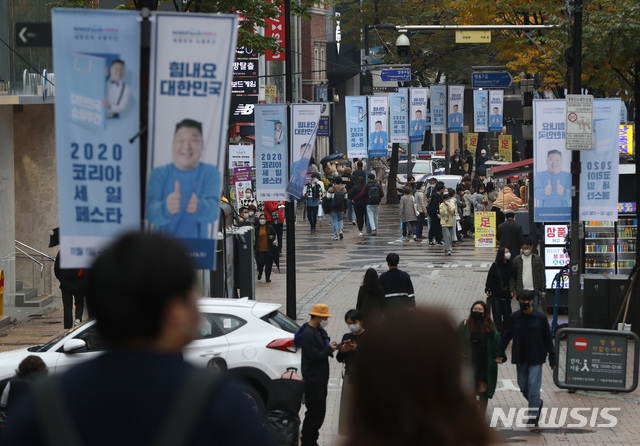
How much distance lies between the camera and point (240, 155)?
32688 mm

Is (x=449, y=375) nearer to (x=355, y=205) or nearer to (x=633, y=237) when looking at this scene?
(x=633, y=237)

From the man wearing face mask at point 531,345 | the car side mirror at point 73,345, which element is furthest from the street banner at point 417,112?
the car side mirror at point 73,345

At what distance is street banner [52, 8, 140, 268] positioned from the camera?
5961 millimetres

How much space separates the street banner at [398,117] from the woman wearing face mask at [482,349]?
2661 centimetres

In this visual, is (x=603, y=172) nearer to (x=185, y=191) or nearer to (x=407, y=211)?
(x=185, y=191)

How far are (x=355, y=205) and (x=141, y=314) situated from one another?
105ft


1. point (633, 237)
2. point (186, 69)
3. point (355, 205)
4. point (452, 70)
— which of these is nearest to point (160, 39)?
point (186, 69)

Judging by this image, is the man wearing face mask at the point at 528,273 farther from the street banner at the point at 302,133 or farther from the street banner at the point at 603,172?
the street banner at the point at 302,133

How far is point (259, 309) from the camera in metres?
11.6

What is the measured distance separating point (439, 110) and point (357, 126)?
8323 millimetres

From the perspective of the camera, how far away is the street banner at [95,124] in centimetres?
596

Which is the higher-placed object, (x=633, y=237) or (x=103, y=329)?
(x=103, y=329)

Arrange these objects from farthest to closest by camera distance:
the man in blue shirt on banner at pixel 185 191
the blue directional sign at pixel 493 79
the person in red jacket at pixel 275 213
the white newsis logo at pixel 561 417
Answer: the blue directional sign at pixel 493 79, the person in red jacket at pixel 275 213, the white newsis logo at pixel 561 417, the man in blue shirt on banner at pixel 185 191

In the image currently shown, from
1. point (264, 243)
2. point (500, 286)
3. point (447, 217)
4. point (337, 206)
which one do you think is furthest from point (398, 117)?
point (500, 286)
